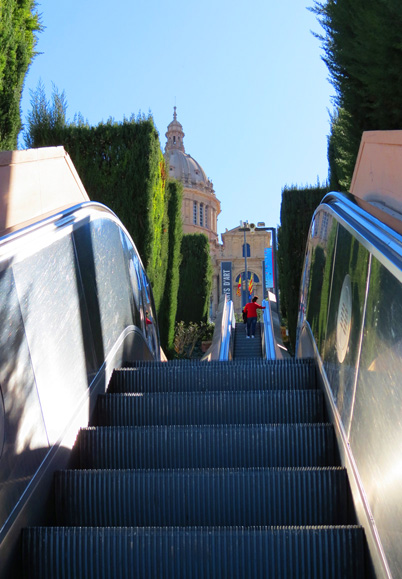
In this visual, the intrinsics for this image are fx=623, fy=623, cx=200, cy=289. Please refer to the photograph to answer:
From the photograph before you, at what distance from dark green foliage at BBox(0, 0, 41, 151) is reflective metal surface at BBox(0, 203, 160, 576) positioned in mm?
2430

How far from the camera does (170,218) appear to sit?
1823 cm

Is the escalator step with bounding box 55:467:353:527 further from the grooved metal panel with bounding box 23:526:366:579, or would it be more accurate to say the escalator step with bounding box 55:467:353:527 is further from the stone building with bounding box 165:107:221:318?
the stone building with bounding box 165:107:221:318

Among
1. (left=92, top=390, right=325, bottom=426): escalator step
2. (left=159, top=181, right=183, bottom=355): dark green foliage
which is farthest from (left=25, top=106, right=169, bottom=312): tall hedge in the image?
(left=92, top=390, right=325, bottom=426): escalator step

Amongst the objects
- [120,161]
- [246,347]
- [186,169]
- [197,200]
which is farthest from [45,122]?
[186,169]

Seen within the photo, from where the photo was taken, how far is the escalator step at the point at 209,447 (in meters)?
3.52

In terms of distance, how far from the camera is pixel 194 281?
28250mm

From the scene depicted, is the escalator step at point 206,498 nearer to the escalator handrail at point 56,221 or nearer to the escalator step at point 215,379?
the escalator handrail at point 56,221

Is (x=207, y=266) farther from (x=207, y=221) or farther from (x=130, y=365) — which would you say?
(x=207, y=221)

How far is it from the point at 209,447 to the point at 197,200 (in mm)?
89476

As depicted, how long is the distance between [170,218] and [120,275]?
483 inches

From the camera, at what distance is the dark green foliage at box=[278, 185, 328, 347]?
54.7 feet

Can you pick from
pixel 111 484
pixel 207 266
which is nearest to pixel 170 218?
pixel 207 266

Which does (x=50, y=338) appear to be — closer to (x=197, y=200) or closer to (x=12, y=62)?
(x=12, y=62)

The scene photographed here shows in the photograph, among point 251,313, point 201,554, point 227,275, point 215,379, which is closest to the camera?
point 201,554
